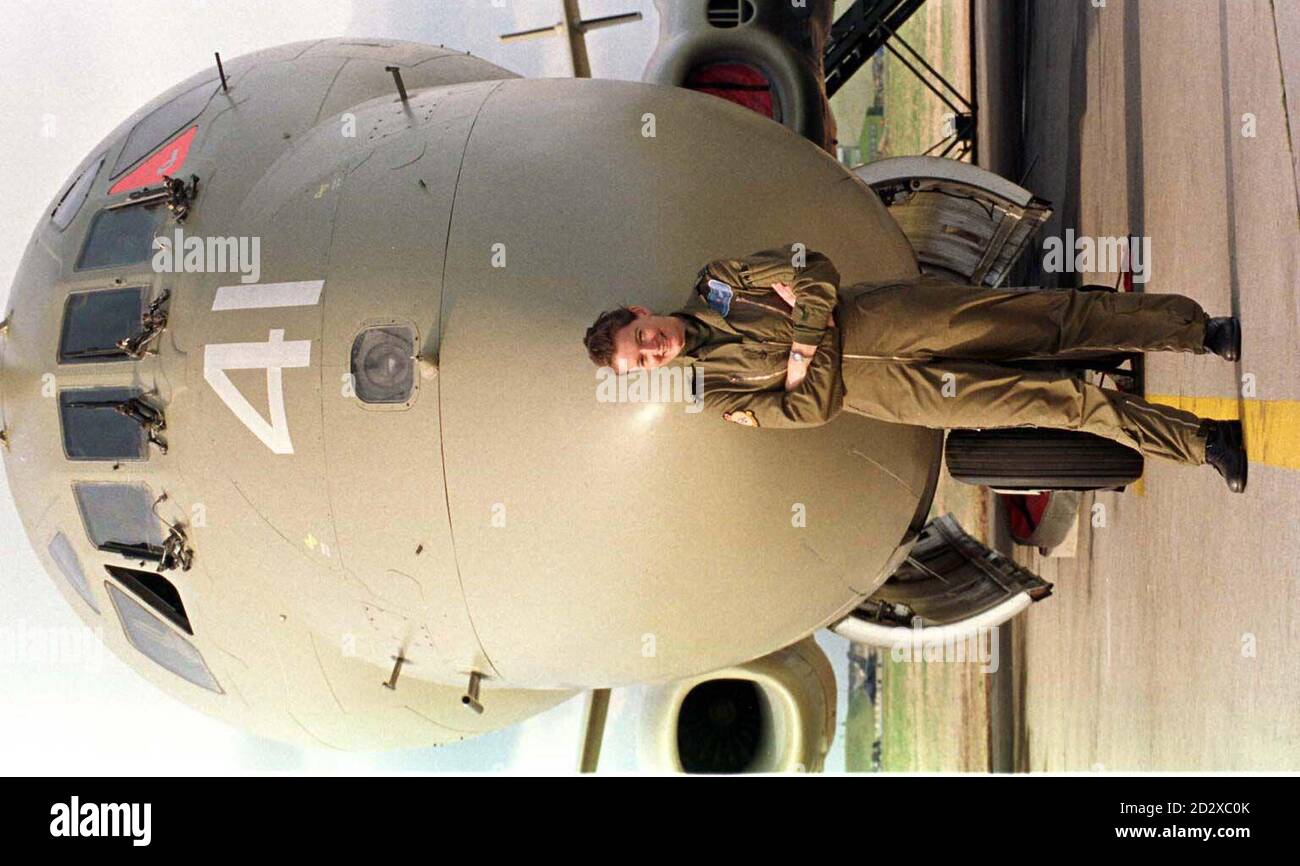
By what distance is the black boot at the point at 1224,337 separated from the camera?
5.54 m

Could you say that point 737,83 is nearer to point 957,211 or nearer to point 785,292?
point 957,211

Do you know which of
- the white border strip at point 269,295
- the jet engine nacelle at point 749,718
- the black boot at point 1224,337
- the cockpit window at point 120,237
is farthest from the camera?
the jet engine nacelle at point 749,718

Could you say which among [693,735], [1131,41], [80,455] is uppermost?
[1131,41]

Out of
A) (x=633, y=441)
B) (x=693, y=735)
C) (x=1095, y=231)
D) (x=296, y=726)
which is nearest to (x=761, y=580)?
(x=633, y=441)

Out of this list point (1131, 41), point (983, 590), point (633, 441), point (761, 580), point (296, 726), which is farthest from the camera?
point (1131, 41)

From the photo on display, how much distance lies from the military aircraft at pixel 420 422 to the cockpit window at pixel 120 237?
0.8 inches

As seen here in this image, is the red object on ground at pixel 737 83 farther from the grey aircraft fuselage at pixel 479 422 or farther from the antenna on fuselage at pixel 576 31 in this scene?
the grey aircraft fuselage at pixel 479 422

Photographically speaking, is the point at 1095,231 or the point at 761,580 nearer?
the point at 761,580

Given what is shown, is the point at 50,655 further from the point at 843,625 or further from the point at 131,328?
the point at 843,625

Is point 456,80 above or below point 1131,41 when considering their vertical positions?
below

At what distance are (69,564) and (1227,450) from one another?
654 centimetres

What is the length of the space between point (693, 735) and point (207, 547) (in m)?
3.37

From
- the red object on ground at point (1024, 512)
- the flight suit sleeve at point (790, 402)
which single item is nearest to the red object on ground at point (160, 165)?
the flight suit sleeve at point (790, 402)

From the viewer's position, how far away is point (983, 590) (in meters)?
7.74
